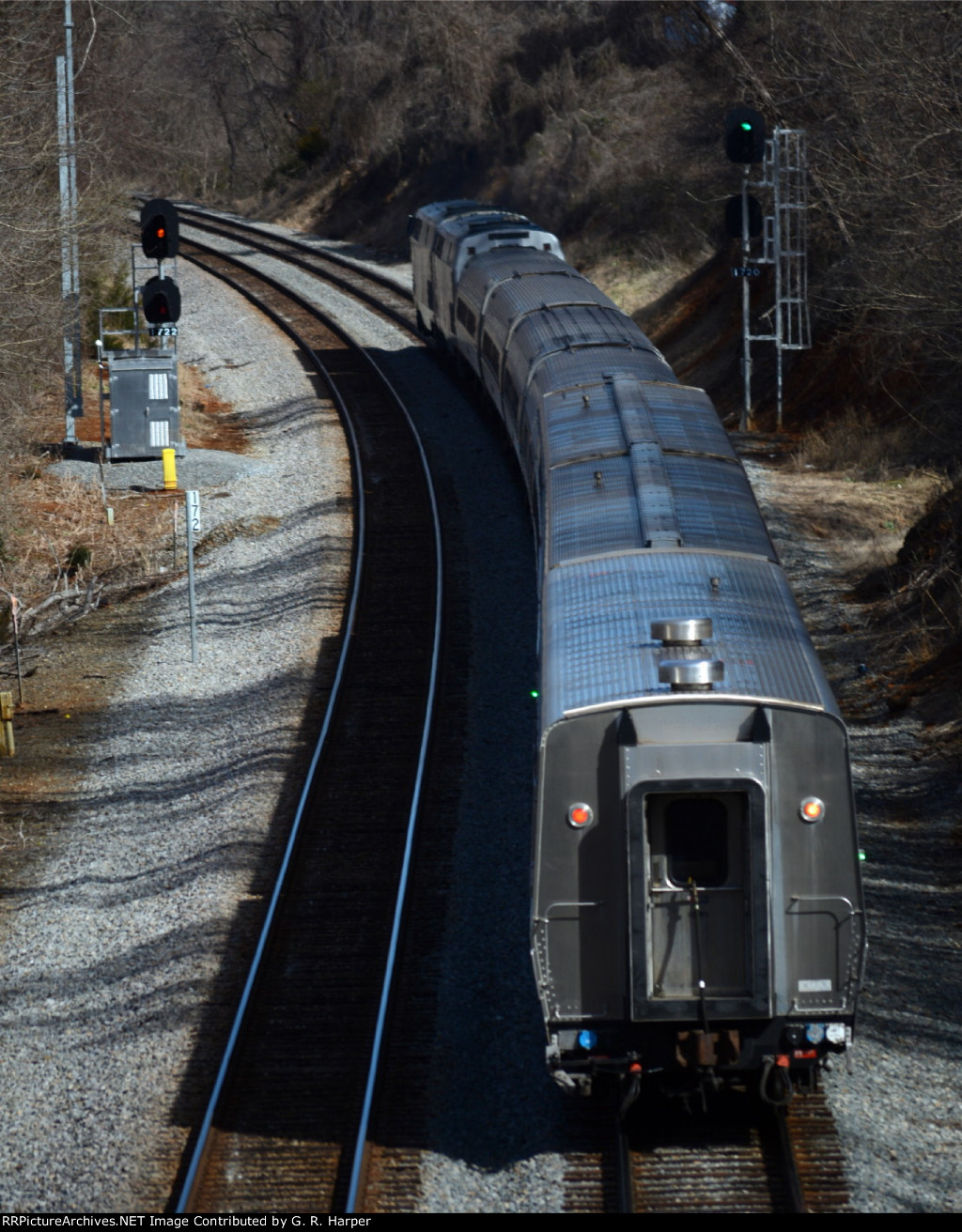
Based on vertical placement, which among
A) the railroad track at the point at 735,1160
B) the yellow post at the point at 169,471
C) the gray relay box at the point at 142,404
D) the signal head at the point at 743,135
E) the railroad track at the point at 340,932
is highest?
the signal head at the point at 743,135

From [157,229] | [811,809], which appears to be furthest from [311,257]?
[811,809]

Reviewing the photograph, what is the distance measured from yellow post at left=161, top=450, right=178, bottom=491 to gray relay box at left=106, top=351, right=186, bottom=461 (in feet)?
3.43

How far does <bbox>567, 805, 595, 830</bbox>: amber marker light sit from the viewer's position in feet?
26.7

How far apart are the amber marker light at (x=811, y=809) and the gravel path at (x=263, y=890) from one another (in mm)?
2088

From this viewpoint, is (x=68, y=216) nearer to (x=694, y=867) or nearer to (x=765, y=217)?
(x=765, y=217)

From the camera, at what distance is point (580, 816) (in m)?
8.15

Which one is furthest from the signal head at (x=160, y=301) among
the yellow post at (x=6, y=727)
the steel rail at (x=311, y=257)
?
the yellow post at (x=6, y=727)

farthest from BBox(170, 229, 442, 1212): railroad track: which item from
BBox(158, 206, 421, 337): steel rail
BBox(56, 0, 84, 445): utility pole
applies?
BBox(158, 206, 421, 337): steel rail

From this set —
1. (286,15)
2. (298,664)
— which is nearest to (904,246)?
(298,664)

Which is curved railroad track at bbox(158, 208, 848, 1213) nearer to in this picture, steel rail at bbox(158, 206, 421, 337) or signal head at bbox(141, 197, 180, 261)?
signal head at bbox(141, 197, 180, 261)

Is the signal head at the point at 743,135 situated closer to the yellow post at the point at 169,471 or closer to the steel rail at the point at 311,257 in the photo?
the steel rail at the point at 311,257

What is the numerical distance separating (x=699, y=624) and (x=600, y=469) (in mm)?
4296

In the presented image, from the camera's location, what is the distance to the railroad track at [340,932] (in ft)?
28.3
